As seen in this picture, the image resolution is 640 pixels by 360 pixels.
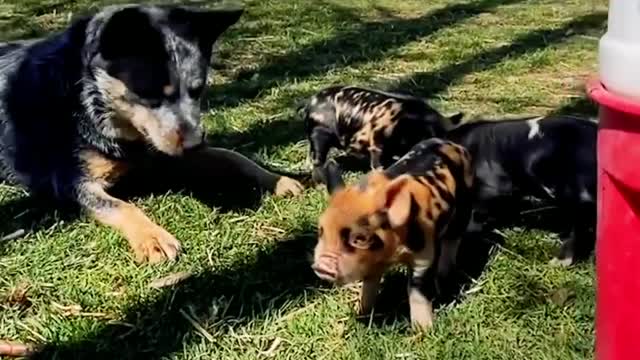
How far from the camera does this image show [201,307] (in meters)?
3.28

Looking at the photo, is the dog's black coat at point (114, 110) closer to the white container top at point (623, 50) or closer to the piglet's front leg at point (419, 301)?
the piglet's front leg at point (419, 301)

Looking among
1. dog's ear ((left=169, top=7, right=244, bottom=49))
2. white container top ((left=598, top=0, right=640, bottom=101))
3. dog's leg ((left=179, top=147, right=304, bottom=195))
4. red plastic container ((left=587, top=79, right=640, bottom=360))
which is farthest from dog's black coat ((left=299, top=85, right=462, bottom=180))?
white container top ((left=598, top=0, right=640, bottom=101))

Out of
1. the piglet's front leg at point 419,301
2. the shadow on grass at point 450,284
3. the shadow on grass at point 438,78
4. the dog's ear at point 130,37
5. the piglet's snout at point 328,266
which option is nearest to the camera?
the piglet's snout at point 328,266

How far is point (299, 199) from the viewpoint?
4.11m

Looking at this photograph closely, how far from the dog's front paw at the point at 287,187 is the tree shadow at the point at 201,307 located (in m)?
0.52

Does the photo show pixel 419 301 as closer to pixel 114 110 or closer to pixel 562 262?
pixel 562 262

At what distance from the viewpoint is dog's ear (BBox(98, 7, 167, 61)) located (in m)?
3.87

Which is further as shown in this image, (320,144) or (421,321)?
(320,144)

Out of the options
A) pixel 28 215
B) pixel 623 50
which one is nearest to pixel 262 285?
pixel 28 215

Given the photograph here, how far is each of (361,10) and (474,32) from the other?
113 centimetres

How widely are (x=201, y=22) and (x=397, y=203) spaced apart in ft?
5.03

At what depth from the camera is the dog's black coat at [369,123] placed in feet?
13.5

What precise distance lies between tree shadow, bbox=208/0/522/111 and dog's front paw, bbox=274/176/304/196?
4.50 feet

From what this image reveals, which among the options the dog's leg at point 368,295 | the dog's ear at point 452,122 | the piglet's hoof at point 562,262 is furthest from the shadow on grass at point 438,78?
the dog's leg at point 368,295
